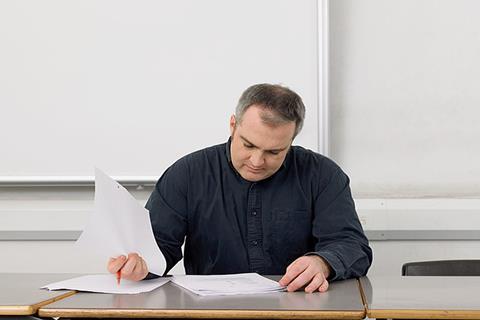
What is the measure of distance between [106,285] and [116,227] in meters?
0.17

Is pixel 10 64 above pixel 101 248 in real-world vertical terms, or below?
above

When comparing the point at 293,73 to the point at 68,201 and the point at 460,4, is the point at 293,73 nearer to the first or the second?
the point at 460,4

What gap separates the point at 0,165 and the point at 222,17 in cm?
114

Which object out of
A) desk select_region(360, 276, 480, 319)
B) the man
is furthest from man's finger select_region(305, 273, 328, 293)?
the man

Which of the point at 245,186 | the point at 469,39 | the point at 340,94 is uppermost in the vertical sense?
the point at 469,39

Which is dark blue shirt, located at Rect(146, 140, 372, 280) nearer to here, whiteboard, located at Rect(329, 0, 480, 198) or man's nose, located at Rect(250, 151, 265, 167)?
man's nose, located at Rect(250, 151, 265, 167)

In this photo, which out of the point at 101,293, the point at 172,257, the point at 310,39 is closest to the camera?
the point at 101,293

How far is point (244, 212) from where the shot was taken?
8.52 ft

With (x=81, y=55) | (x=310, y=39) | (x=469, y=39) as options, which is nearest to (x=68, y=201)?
(x=81, y=55)

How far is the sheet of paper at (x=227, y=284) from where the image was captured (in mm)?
1976

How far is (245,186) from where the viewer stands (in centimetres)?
261

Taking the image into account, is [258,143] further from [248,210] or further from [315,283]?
[315,283]

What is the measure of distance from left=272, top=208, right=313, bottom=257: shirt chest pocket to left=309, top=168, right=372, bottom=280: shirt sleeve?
0.13 ft

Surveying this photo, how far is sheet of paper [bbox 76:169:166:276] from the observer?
1.99m
